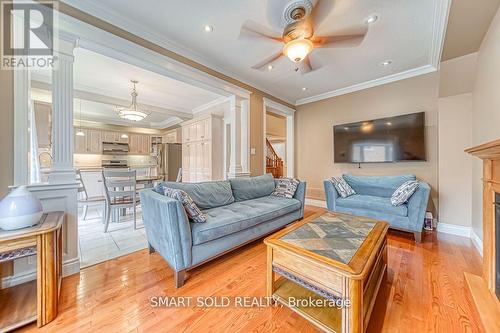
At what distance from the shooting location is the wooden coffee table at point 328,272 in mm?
1102

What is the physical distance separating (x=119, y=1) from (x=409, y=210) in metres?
4.33

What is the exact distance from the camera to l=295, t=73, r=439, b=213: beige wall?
10.8ft

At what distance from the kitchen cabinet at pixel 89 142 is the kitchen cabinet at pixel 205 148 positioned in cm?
311

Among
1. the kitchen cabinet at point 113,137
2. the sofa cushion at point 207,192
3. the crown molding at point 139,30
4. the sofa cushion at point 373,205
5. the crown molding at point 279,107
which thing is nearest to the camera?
the crown molding at point 139,30

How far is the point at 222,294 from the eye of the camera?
64.8 inches

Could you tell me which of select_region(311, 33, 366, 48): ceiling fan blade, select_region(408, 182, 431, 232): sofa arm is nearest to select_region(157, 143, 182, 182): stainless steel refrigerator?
select_region(311, 33, 366, 48): ceiling fan blade

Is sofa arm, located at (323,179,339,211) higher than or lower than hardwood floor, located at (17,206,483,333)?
higher

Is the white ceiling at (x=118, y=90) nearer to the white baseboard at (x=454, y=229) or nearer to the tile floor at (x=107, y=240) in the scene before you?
the tile floor at (x=107, y=240)

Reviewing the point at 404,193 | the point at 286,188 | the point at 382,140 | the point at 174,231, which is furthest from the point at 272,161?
the point at 174,231

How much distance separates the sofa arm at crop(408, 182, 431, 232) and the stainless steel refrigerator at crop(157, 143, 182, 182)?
6181 millimetres

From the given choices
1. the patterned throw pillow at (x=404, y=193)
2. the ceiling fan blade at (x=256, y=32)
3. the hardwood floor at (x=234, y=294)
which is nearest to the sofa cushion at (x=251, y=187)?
the hardwood floor at (x=234, y=294)

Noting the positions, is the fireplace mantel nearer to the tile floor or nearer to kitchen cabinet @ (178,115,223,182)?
the tile floor

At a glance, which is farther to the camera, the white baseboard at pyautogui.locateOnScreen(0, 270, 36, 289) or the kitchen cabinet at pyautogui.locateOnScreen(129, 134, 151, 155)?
the kitchen cabinet at pyautogui.locateOnScreen(129, 134, 151, 155)

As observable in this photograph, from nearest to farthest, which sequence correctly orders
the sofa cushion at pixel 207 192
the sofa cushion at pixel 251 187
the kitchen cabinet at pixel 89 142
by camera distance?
the sofa cushion at pixel 207 192
the sofa cushion at pixel 251 187
the kitchen cabinet at pixel 89 142
